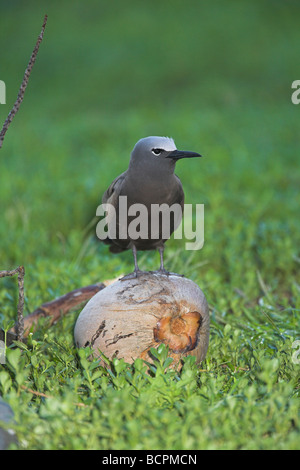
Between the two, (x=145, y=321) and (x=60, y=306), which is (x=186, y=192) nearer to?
(x=60, y=306)

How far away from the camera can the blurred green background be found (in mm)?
5699

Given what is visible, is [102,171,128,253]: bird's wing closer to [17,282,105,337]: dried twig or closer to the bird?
the bird

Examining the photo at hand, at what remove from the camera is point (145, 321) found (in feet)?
10.4

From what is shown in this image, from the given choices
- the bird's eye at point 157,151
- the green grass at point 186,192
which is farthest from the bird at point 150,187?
the green grass at point 186,192

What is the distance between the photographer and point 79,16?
71.1 feet

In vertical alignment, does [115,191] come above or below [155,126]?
below

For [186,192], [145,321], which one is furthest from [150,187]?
[186,192]

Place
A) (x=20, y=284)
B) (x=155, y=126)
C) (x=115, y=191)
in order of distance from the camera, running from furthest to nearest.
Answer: (x=155, y=126) < (x=115, y=191) < (x=20, y=284)

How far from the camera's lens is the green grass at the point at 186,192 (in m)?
2.37

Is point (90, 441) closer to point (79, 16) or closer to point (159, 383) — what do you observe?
point (159, 383)

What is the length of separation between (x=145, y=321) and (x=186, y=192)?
4.73 meters

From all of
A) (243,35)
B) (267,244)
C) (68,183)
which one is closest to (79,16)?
(243,35)

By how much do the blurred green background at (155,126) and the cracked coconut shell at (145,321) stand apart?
1.24 meters

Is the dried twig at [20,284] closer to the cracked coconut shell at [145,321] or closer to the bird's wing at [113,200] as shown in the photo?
the cracked coconut shell at [145,321]
